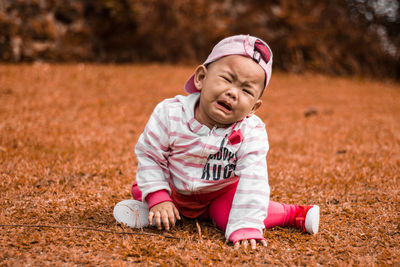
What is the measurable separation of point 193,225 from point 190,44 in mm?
6831

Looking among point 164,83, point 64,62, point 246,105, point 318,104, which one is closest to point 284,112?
point 318,104

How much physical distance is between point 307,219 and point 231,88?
0.78 metres

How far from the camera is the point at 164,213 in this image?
6.38 ft

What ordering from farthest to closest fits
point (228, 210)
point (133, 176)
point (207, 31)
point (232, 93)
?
point (207, 31) < point (133, 176) < point (228, 210) < point (232, 93)

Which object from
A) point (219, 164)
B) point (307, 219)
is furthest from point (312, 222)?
point (219, 164)

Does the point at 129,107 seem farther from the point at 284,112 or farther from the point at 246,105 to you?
the point at 246,105

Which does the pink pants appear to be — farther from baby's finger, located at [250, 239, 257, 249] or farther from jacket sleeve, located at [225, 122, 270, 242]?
baby's finger, located at [250, 239, 257, 249]

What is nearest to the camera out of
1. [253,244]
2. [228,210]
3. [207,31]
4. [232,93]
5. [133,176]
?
[253,244]

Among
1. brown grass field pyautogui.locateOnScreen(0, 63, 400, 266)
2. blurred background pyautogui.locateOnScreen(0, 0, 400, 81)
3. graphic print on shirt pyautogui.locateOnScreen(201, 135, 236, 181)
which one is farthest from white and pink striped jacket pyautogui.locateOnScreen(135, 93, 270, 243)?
blurred background pyautogui.locateOnScreen(0, 0, 400, 81)

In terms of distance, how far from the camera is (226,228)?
196cm

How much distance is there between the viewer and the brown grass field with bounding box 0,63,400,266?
5.94 ft

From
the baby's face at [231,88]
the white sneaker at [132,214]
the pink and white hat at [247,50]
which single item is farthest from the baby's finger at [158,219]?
the pink and white hat at [247,50]

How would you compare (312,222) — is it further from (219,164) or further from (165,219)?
(165,219)

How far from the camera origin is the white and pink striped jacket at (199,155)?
200 centimetres
